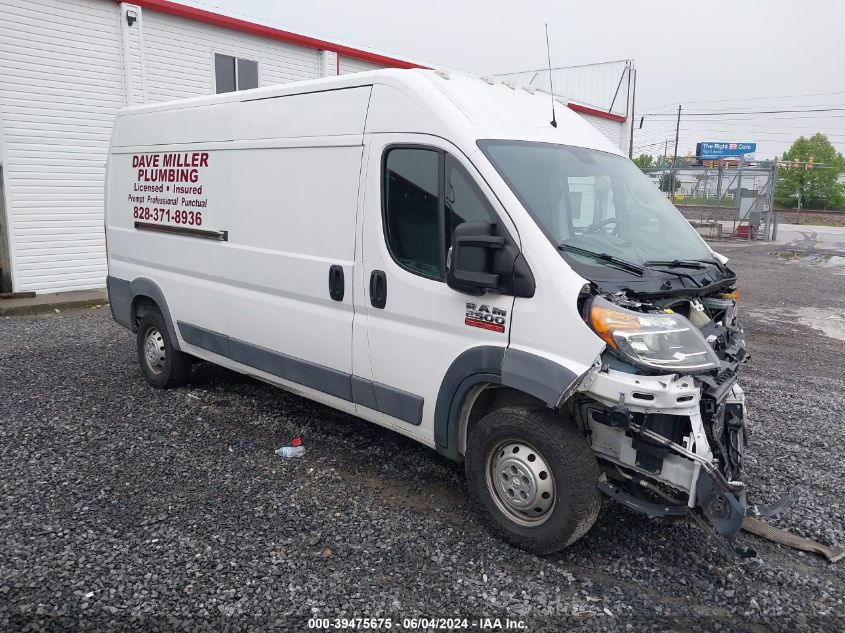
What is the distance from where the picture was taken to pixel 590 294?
11.0 feet

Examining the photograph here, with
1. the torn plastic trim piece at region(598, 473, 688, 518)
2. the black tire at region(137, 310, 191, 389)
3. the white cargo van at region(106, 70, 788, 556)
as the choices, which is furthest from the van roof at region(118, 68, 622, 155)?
the black tire at region(137, 310, 191, 389)

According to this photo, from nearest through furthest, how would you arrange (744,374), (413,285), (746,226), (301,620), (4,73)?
(301,620), (413,285), (744,374), (4,73), (746,226)

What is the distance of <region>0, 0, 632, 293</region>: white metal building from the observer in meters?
11.1

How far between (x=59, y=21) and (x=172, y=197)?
25.3ft

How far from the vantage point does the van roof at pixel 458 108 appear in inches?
152

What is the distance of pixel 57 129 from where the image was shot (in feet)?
38.0

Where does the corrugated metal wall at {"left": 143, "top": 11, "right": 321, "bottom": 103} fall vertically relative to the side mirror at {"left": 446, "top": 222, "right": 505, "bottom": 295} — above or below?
above

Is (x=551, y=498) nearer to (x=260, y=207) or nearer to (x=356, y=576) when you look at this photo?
(x=356, y=576)

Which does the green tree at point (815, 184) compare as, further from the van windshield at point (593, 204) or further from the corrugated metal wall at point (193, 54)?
the van windshield at point (593, 204)

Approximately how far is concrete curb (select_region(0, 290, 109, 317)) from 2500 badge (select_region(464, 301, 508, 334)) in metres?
9.29

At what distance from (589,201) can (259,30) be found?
11775 mm

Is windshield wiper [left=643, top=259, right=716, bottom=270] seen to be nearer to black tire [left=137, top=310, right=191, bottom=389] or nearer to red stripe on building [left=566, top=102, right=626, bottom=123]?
black tire [left=137, top=310, right=191, bottom=389]

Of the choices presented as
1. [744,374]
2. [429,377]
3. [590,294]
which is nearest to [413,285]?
[429,377]

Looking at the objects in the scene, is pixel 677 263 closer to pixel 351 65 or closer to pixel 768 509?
pixel 768 509
